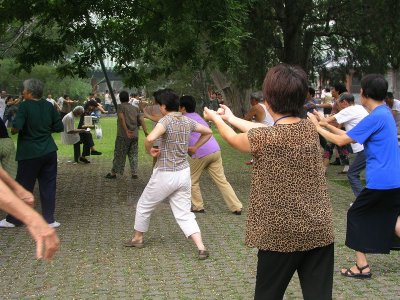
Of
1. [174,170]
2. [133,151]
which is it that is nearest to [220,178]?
[174,170]

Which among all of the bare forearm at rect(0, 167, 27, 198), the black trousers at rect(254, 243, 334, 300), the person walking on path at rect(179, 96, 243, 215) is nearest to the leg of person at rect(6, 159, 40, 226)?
the person walking on path at rect(179, 96, 243, 215)

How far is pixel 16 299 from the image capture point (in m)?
5.95

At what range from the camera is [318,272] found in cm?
392

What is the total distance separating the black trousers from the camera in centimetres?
386

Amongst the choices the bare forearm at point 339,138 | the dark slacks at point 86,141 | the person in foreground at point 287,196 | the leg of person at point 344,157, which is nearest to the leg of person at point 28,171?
the bare forearm at point 339,138

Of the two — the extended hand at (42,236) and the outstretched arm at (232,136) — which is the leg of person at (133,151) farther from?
the extended hand at (42,236)

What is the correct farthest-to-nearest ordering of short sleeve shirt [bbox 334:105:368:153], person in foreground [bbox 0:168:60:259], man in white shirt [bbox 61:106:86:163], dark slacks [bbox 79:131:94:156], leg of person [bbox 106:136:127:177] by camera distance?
1. dark slacks [bbox 79:131:94:156]
2. man in white shirt [bbox 61:106:86:163]
3. leg of person [bbox 106:136:127:177]
4. short sleeve shirt [bbox 334:105:368:153]
5. person in foreground [bbox 0:168:60:259]

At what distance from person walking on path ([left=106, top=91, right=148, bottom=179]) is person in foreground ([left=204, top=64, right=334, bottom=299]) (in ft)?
32.3

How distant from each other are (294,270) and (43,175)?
5512mm

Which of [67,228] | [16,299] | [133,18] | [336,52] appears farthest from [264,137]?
[336,52]

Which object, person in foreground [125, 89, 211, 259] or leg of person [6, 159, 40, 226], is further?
leg of person [6, 159, 40, 226]

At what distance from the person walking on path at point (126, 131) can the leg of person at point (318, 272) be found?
987 cm

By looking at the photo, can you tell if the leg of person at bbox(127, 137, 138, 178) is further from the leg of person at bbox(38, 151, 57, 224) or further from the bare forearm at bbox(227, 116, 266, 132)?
the bare forearm at bbox(227, 116, 266, 132)

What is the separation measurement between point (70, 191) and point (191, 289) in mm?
7219
